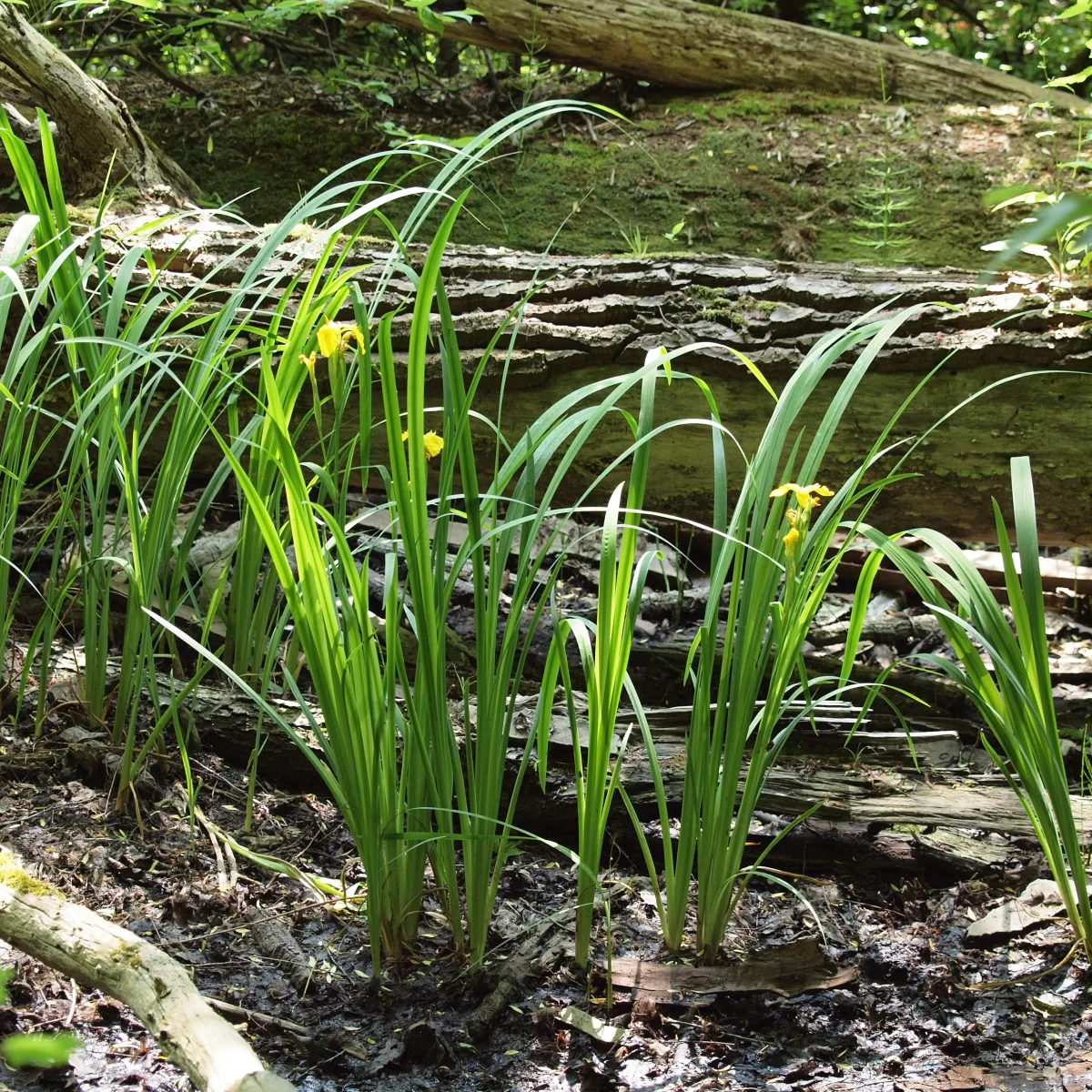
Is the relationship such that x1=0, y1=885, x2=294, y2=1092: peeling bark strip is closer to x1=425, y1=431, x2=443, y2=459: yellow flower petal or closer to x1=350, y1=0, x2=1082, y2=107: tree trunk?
x1=425, y1=431, x2=443, y2=459: yellow flower petal

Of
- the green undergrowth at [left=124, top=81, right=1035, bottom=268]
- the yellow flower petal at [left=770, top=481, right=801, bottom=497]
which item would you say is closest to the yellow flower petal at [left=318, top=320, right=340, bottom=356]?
the yellow flower petal at [left=770, top=481, right=801, bottom=497]

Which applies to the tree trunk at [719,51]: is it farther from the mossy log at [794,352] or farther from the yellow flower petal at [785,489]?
the yellow flower petal at [785,489]

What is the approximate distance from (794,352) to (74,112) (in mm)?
1909

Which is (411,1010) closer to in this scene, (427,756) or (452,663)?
(427,756)

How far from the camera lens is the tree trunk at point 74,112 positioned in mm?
2383

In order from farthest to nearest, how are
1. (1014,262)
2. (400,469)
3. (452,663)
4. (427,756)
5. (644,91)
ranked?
(644,91)
(1014,262)
(452,663)
(427,756)
(400,469)

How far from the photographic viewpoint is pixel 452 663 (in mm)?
1843

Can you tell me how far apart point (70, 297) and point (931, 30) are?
5536 millimetres

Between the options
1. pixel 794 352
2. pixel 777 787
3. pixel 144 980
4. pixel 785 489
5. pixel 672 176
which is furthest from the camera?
pixel 672 176

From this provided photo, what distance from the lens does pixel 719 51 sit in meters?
3.60

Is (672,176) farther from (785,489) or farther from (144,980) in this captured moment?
(144,980)

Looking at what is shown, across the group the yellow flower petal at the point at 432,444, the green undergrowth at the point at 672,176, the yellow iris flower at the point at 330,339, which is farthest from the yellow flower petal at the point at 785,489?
Answer: the green undergrowth at the point at 672,176

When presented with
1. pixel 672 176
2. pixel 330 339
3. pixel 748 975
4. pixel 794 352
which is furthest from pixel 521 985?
pixel 672 176

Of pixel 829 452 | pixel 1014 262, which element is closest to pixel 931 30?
pixel 1014 262
